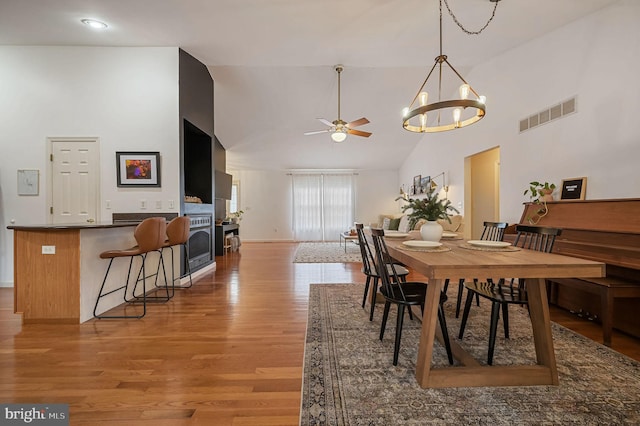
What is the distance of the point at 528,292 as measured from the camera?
67.5 inches

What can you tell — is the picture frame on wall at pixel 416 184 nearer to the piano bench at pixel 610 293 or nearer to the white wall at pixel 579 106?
the white wall at pixel 579 106

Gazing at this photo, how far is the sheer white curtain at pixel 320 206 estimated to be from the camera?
9453 mm

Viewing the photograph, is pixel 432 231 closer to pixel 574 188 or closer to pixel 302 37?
pixel 574 188

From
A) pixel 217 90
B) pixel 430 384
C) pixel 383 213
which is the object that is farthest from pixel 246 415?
pixel 383 213

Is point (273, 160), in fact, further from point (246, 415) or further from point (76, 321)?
point (246, 415)

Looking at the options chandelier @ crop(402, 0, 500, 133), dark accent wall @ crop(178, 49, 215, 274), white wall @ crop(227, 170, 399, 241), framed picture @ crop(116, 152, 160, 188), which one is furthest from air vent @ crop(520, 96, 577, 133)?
white wall @ crop(227, 170, 399, 241)

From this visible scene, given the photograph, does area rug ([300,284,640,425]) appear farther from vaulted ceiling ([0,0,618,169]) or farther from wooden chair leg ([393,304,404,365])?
vaulted ceiling ([0,0,618,169])

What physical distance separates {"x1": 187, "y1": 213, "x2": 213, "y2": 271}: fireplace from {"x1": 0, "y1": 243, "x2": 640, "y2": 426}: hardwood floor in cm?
105

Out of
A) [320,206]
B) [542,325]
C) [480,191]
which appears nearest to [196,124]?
[542,325]

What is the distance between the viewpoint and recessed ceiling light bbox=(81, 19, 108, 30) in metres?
3.22

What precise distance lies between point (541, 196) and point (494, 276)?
2962 millimetres

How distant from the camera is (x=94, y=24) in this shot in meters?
3.27

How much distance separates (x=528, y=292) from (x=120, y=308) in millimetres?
3683

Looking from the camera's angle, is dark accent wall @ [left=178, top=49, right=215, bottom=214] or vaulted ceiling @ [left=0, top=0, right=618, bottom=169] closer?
vaulted ceiling @ [left=0, top=0, right=618, bottom=169]
